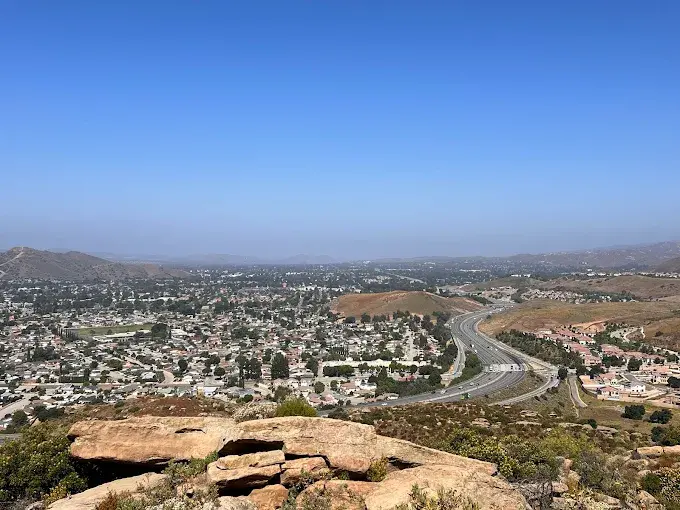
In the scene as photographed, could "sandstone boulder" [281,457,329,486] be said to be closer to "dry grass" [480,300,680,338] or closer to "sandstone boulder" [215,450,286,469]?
"sandstone boulder" [215,450,286,469]

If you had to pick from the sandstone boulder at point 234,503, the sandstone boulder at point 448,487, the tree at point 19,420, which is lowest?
the tree at point 19,420

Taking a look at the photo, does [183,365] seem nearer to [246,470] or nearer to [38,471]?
[38,471]

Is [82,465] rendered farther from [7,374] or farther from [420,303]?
[420,303]

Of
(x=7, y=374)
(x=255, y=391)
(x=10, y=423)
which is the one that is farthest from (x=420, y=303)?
(x=10, y=423)

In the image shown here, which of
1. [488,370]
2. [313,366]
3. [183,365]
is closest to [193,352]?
[183,365]

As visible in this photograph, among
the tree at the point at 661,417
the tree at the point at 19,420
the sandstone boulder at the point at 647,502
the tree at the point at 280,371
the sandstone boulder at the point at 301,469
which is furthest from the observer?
the tree at the point at 280,371

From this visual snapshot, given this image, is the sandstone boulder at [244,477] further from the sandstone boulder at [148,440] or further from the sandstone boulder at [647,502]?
the sandstone boulder at [647,502]

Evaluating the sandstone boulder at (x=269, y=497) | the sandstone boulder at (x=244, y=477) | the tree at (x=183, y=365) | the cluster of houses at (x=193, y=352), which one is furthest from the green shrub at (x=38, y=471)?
the tree at (x=183, y=365)
